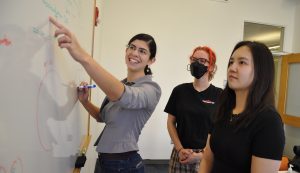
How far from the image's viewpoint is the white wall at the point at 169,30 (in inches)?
154

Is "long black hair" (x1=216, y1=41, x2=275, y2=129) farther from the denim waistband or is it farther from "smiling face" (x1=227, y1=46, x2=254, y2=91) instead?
the denim waistband

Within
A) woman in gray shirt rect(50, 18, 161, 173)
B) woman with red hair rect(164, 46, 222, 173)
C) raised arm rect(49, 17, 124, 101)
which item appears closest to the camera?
raised arm rect(49, 17, 124, 101)

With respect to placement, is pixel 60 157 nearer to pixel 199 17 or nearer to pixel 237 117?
pixel 237 117

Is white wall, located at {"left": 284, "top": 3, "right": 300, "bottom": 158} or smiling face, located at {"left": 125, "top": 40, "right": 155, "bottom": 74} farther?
white wall, located at {"left": 284, "top": 3, "right": 300, "bottom": 158}

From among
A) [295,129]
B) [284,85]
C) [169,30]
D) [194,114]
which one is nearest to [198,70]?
[194,114]

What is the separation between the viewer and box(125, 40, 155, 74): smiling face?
50.0 inches

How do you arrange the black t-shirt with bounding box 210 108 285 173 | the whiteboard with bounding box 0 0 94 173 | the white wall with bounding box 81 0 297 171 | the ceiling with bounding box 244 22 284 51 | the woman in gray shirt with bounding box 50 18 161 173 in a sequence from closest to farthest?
the whiteboard with bounding box 0 0 94 173 < the black t-shirt with bounding box 210 108 285 173 < the woman in gray shirt with bounding box 50 18 161 173 < the white wall with bounding box 81 0 297 171 < the ceiling with bounding box 244 22 284 51

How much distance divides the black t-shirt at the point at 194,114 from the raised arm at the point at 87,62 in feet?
3.30

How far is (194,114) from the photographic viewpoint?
1.81 metres

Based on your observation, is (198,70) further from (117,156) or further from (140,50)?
(117,156)

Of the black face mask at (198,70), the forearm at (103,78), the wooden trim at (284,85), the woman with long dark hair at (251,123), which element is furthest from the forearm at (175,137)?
the wooden trim at (284,85)

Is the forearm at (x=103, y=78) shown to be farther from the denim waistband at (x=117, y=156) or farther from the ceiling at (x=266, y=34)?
the ceiling at (x=266, y=34)

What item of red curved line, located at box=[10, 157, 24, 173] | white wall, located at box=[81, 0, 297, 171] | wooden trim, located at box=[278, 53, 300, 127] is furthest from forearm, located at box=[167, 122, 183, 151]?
wooden trim, located at box=[278, 53, 300, 127]

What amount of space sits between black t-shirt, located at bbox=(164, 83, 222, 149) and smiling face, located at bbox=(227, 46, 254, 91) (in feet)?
2.02
